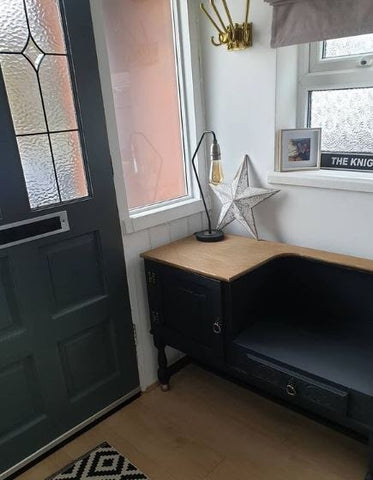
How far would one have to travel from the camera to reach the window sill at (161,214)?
72.4 inches

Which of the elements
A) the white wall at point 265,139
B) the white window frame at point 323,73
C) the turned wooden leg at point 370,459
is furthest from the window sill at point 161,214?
the turned wooden leg at point 370,459

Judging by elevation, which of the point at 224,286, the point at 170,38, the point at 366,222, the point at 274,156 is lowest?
the point at 224,286

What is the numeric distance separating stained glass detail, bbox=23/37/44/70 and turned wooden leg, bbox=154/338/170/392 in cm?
131

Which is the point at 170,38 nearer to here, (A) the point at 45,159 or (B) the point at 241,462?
(A) the point at 45,159

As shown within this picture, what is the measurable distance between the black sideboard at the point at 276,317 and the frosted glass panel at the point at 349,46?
0.85m

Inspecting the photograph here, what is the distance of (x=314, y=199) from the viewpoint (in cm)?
175

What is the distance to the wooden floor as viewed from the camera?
1.60m

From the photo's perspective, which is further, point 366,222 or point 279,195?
point 279,195

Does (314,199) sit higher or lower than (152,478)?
higher

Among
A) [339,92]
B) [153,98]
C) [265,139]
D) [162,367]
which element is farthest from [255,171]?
[162,367]

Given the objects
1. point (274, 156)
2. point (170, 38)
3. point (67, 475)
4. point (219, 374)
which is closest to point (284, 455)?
point (219, 374)

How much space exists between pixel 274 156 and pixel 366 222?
0.50 m

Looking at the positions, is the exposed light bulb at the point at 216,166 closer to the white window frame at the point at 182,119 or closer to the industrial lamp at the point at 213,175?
the industrial lamp at the point at 213,175

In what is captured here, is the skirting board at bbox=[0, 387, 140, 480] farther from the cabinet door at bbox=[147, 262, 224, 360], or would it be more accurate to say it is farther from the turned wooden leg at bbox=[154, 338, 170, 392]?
Result: the cabinet door at bbox=[147, 262, 224, 360]
